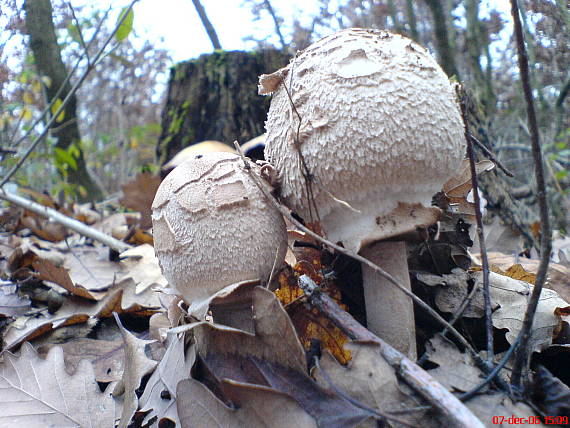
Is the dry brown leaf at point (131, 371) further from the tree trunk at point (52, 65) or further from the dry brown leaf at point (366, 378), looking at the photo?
the tree trunk at point (52, 65)

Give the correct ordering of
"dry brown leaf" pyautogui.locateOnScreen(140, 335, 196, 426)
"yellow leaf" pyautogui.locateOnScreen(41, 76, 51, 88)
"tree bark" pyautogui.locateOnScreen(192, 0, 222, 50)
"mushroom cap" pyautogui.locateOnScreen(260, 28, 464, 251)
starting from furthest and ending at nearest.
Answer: "tree bark" pyautogui.locateOnScreen(192, 0, 222, 50), "yellow leaf" pyautogui.locateOnScreen(41, 76, 51, 88), "dry brown leaf" pyautogui.locateOnScreen(140, 335, 196, 426), "mushroom cap" pyautogui.locateOnScreen(260, 28, 464, 251)

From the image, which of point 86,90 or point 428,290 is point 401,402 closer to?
point 428,290

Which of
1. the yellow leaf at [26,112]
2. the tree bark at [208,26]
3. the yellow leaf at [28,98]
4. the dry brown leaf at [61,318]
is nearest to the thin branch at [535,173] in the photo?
the dry brown leaf at [61,318]

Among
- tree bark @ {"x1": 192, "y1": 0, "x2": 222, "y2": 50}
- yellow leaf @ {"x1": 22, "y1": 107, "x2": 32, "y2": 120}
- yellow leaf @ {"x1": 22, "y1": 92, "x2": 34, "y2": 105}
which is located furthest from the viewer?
tree bark @ {"x1": 192, "y1": 0, "x2": 222, "y2": 50}

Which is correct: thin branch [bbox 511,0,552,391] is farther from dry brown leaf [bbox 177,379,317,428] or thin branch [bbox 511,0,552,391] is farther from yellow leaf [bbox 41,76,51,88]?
yellow leaf [bbox 41,76,51,88]

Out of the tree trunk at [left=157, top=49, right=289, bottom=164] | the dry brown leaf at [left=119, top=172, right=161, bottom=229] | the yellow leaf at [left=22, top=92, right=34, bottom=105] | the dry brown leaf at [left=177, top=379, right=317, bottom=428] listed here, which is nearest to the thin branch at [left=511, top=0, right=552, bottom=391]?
the dry brown leaf at [left=177, top=379, right=317, bottom=428]

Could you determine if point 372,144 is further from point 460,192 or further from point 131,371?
point 131,371

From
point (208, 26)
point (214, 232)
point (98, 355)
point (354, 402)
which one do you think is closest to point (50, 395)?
point (98, 355)
